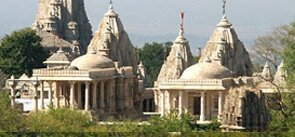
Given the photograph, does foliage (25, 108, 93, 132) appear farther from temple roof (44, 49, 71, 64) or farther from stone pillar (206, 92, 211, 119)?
temple roof (44, 49, 71, 64)

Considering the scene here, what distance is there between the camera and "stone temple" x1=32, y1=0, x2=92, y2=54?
339ft

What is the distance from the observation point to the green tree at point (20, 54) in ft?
277

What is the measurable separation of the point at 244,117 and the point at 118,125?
839 centimetres

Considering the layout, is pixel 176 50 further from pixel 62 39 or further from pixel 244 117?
pixel 62 39

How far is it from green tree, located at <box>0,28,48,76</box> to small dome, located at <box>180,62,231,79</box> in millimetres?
27073

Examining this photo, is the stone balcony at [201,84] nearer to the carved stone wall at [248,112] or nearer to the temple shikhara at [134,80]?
the temple shikhara at [134,80]

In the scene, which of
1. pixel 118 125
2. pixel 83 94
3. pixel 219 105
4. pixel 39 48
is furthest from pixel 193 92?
pixel 39 48

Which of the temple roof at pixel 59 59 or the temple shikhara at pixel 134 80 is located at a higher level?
the temple roof at pixel 59 59

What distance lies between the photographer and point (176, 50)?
67188 millimetres

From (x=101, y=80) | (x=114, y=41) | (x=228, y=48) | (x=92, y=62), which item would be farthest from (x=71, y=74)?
(x=228, y=48)

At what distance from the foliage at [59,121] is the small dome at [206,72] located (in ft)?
29.2

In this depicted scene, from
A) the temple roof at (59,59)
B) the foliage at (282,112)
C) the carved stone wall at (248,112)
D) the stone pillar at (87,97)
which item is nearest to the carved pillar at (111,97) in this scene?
the stone pillar at (87,97)

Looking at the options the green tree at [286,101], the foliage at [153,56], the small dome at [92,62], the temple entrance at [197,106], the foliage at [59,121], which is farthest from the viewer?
the foliage at [153,56]

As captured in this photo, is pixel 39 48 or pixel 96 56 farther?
pixel 39 48
